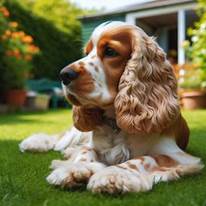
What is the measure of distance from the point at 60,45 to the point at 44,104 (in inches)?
202

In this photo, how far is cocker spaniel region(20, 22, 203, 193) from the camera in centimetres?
254

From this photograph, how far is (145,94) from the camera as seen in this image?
8.75 ft

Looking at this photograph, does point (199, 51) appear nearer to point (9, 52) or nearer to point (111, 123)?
point (9, 52)

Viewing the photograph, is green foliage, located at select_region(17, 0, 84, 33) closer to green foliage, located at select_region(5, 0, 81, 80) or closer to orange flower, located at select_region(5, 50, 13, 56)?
green foliage, located at select_region(5, 0, 81, 80)

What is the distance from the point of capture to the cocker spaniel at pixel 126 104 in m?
2.54

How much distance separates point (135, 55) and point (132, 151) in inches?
22.3

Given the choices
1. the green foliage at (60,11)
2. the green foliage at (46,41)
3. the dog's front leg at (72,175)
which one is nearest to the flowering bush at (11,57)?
the green foliage at (46,41)

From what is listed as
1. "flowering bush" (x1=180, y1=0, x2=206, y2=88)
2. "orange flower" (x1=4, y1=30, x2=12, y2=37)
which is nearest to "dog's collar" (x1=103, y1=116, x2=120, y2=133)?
"flowering bush" (x1=180, y1=0, x2=206, y2=88)

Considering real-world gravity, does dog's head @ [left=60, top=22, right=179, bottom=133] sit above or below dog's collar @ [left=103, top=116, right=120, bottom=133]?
above

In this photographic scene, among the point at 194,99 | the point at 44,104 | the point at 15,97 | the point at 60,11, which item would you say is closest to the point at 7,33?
the point at 15,97

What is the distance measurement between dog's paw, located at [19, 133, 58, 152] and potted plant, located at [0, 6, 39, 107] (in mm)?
7829

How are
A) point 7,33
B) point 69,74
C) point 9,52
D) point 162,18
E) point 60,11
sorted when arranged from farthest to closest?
point 60,11
point 162,18
point 9,52
point 7,33
point 69,74

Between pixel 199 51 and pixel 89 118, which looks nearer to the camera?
pixel 89 118

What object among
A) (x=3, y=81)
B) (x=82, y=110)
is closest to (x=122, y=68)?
(x=82, y=110)
